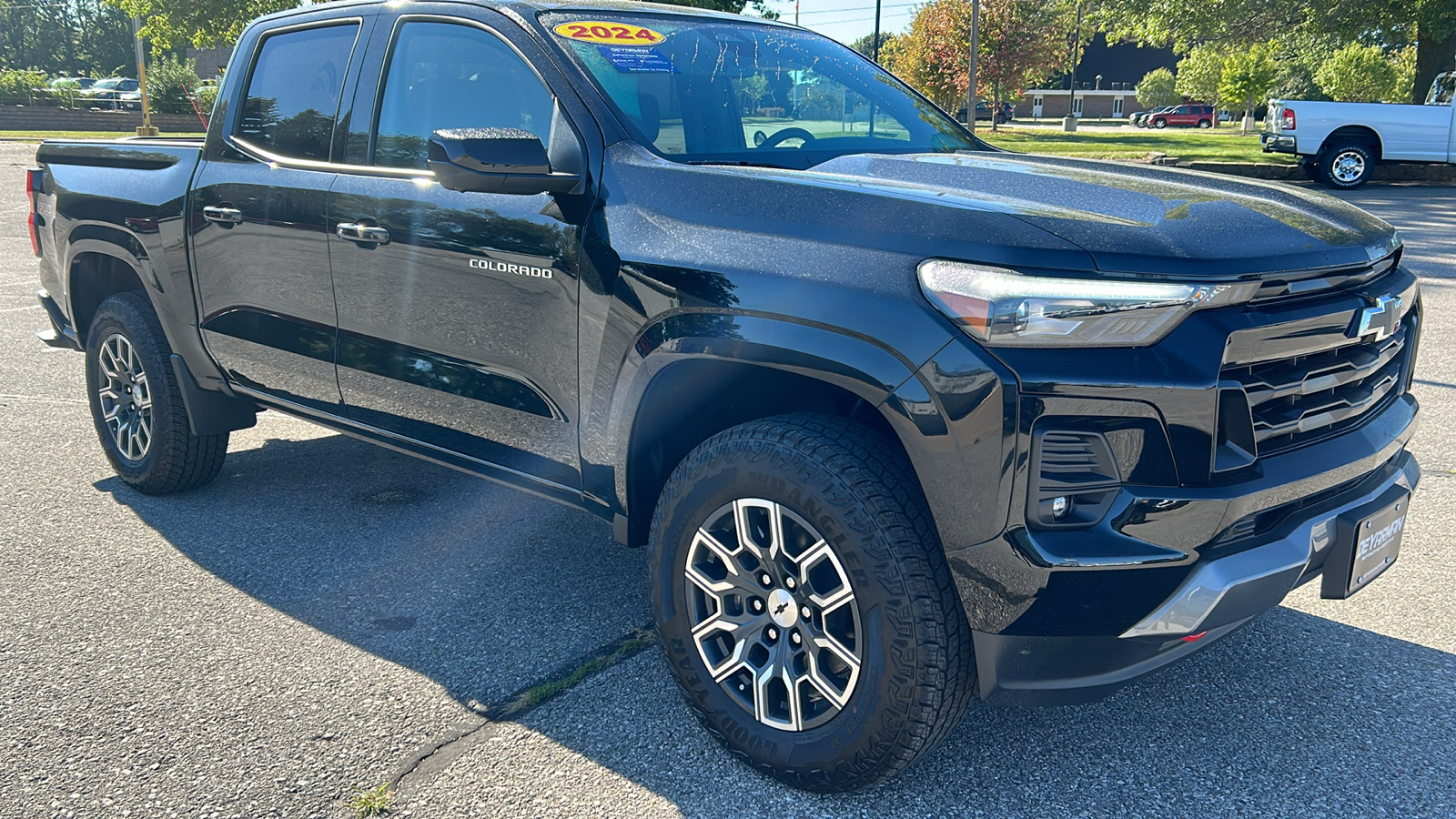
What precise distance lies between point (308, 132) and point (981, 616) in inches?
112

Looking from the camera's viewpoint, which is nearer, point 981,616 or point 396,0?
point 981,616

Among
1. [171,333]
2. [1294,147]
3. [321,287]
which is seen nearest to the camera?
[321,287]

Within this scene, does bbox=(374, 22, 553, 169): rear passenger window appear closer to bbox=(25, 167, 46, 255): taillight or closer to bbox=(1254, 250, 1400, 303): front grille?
bbox=(1254, 250, 1400, 303): front grille

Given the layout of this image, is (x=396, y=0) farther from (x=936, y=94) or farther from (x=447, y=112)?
(x=936, y=94)

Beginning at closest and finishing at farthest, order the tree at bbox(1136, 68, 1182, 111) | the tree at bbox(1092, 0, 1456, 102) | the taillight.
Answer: the taillight, the tree at bbox(1092, 0, 1456, 102), the tree at bbox(1136, 68, 1182, 111)

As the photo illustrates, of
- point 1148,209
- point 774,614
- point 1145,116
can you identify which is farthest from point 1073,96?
point 774,614

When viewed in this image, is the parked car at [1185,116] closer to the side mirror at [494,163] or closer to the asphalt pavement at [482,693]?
the asphalt pavement at [482,693]

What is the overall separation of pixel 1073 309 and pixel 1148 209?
1.62 ft

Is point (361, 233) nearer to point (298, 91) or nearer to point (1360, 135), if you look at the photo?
point (298, 91)

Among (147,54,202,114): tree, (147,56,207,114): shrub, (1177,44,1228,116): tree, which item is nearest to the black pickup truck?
(147,56,207,114): shrub

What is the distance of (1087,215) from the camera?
8.10ft

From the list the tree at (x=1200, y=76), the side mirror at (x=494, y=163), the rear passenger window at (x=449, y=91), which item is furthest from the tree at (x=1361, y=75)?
the side mirror at (x=494, y=163)

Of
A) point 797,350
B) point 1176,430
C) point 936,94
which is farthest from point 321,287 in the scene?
point 936,94

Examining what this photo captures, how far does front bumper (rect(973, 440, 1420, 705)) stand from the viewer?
2.29 m
